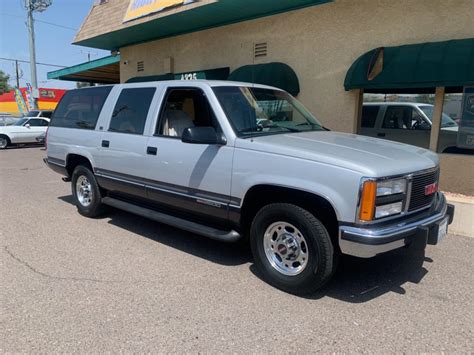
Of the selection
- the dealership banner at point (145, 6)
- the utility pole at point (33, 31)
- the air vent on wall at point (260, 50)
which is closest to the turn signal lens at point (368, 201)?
the air vent on wall at point (260, 50)

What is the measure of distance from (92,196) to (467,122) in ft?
23.4

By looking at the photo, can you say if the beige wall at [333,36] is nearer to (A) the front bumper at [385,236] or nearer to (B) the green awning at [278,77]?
(B) the green awning at [278,77]

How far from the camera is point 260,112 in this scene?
14.6ft

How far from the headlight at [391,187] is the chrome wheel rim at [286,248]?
0.82m

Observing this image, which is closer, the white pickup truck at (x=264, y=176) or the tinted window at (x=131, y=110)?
the white pickup truck at (x=264, y=176)

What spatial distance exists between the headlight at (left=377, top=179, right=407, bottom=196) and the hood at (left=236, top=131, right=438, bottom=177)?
0.25 feet

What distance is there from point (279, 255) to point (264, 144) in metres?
1.11

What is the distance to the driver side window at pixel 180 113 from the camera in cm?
482

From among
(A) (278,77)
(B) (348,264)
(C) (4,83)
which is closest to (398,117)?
(A) (278,77)

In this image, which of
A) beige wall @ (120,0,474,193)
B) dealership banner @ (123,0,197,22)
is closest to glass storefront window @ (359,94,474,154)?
beige wall @ (120,0,474,193)

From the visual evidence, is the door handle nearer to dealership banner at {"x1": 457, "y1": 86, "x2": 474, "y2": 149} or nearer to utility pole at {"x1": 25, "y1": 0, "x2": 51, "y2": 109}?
dealership banner at {"x1": 457, "y1": 86, "x2": 474, "y2": 149}

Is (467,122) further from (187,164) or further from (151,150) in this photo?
(151,150)

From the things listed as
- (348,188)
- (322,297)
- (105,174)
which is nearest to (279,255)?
(322,297)

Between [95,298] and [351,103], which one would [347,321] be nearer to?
[95,298]
